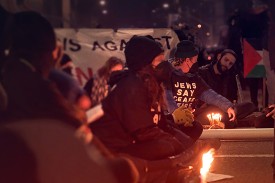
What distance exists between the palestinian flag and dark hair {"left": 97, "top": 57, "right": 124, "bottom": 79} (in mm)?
6925

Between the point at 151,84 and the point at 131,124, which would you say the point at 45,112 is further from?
the point at 151,84

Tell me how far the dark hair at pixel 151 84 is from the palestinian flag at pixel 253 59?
6.07 meters

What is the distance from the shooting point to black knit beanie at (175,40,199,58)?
6.07m

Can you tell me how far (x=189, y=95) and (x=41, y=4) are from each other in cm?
355

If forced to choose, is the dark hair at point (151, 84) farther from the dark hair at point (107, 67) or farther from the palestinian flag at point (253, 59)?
the palestinian flag at point (253, 59)

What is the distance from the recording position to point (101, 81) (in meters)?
3.08

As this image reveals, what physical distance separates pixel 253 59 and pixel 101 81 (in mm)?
7487

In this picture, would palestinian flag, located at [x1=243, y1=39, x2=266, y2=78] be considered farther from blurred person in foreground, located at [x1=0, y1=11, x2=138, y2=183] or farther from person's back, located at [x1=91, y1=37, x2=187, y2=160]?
blurred person in foreground, located at [x1=0, y1=11, x2=138, y2=183]

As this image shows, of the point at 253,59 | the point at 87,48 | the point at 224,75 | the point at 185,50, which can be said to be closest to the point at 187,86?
the point at 185,50

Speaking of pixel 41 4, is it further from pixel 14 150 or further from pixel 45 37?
pixel 14 150

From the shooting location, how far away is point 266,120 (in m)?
7.77

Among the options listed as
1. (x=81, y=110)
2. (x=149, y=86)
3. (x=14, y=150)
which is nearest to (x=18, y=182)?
(x=14, y=150)

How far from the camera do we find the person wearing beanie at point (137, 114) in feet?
11.5

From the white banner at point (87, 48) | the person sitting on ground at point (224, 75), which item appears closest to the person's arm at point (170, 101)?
the white banner at point (87, 48)
